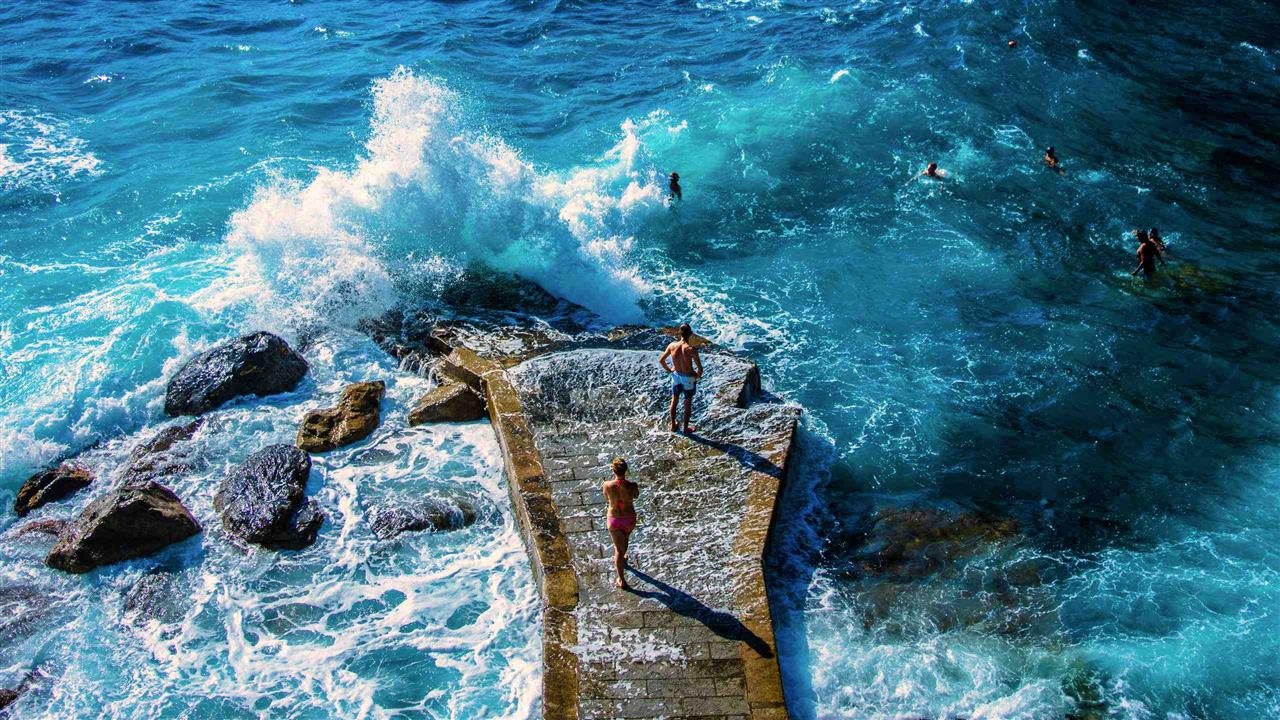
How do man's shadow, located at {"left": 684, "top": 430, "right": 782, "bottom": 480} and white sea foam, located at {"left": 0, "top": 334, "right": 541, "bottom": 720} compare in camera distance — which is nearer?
white sea foam, located at {"left": 0, "top": 334, "right": 541, "bottom": 720}

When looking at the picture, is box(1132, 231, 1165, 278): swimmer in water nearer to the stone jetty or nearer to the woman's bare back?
the stone jetty

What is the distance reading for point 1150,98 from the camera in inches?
868

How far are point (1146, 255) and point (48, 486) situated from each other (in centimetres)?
1706

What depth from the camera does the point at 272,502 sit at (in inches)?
435

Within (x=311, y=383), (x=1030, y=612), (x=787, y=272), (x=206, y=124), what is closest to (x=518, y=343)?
(x=311, y=383)

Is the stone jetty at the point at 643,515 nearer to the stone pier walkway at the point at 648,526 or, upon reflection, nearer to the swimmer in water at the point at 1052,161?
the stone pier walkway at the point at 648,526

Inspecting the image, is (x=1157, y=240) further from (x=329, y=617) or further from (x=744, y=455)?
(x=329, y=617)

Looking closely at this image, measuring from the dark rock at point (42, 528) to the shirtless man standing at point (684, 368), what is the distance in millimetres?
7573

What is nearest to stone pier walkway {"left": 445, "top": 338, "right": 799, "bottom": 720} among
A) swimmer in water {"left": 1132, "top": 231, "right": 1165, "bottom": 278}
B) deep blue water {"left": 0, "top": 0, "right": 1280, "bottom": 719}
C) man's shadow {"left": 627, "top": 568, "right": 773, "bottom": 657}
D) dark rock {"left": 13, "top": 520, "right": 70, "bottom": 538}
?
man's shadow {"left": 627, "top": 568, "right": 773, "bottom": 657}

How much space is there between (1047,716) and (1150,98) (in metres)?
18.7

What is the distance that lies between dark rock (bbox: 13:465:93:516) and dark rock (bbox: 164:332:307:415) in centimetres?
156

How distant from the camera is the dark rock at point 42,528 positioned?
1111 cm

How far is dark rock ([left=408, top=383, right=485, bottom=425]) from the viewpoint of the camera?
12758mm

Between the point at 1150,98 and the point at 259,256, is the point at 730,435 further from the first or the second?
the point at 1150,98
